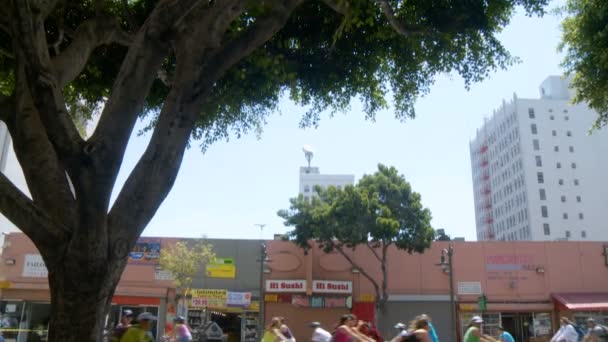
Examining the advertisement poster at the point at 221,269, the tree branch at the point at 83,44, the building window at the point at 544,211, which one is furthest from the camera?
the building window at the point at 544,211

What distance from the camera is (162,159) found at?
5.00m

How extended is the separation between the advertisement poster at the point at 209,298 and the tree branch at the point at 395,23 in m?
21.4

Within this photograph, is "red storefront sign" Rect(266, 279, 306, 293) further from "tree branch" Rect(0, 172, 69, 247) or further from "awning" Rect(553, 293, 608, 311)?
"tree branch" Rect(0, 172, 69, 247)

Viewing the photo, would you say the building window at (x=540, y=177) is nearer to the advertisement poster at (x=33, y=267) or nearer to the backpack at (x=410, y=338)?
the advertisement poster at (x=33, y=267)

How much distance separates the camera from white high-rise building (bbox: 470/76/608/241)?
3056 inches

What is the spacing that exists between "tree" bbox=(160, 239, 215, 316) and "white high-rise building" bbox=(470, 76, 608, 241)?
59630 mm

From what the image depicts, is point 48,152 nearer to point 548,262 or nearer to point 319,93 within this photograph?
point 319,93

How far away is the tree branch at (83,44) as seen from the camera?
20.1 ft

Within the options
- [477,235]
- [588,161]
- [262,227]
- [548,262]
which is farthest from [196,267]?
[477,235]

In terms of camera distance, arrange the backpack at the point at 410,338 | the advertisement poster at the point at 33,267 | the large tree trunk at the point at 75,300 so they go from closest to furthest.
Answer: the large tree trunk at the point at 75,300 < the backpack at the point at 410,338 < the advertisement poster at the point at 33,267

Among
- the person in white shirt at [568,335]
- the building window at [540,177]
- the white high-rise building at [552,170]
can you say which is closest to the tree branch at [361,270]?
the person in white shirt at [568,335]

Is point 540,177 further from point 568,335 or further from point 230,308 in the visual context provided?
point 568,335

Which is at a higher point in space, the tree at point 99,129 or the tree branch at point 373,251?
the tree branch at point 373,251

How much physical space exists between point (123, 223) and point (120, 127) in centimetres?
81
